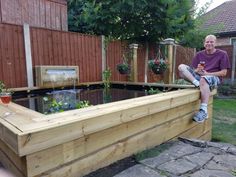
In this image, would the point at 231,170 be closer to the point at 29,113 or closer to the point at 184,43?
the point at 29,113

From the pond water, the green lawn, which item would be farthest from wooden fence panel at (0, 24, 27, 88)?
the green lawn

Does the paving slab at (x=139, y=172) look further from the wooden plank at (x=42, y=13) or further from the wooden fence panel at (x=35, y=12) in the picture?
the wooden plank at (x=42, y=13)

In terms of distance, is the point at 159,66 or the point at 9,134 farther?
the point at 159,66

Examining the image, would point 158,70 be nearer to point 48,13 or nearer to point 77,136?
point 77,136

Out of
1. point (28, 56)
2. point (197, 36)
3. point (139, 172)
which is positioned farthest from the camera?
Answer: point (197, 36)

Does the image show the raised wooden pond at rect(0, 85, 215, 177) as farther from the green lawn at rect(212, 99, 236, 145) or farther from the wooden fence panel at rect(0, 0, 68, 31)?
the wooden fence panel at rect(0, 0, 68, 31)

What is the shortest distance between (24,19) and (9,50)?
6.75ft

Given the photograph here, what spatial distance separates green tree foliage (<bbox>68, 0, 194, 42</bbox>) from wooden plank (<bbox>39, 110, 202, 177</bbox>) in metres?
3.65

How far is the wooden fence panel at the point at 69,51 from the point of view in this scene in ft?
12.5

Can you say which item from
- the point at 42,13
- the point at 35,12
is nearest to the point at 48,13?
the point at 42,13

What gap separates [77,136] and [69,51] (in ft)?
9.99

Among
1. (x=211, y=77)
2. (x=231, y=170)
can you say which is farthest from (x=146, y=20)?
(x=231, y=170)

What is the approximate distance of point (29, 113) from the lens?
1.72 metres

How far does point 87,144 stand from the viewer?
63.6 inches
